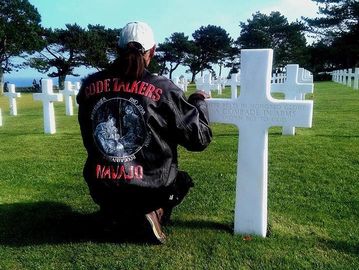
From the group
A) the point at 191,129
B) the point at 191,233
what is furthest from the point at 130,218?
the point at 191,129

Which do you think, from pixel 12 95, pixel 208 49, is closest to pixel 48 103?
pixel 12 95

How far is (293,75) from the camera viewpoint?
721cm

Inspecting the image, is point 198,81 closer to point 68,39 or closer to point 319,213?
point 319,213

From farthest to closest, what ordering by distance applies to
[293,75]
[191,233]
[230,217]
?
[293,75], [230,217], [191,233]

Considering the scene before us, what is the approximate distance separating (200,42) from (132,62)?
59.4 m

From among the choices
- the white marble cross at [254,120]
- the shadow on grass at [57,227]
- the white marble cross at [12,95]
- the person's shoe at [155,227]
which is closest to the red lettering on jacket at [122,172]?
the person's shoe at [155,227]

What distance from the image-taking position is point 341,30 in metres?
46.8

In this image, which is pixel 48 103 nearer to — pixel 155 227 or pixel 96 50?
pixel 155 227

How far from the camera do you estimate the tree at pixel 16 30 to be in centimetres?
3791

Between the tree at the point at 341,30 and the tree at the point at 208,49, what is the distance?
14.0m

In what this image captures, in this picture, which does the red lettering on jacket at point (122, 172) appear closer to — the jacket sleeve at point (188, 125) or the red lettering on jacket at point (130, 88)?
the jacket sleeve at point (188, 125)

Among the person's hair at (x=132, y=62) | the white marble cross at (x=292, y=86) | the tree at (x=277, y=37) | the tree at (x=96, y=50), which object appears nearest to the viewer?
the person's hair at (x=132, y=62)

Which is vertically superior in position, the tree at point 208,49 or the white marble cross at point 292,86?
the tree at point 208,49

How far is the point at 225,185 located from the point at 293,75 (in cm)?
347
